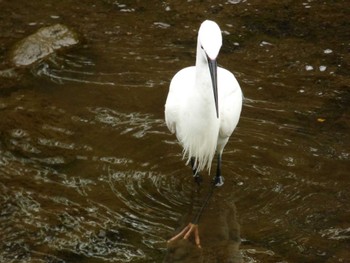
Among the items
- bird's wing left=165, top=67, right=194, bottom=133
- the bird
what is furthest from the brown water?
bird's wing left=165, top=67, right=194, bottom=133

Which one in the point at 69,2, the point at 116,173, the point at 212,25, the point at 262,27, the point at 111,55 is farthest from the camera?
the point at 69,2

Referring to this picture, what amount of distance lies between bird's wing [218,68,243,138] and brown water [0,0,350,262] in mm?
489

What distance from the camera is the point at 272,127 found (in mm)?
5922

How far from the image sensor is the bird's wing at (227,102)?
496cm

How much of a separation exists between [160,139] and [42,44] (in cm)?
183

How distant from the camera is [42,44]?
6977mm

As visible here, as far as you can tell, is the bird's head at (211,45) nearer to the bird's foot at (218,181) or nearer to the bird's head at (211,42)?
the bird's head at (211,42)

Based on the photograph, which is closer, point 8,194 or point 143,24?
point 8,194

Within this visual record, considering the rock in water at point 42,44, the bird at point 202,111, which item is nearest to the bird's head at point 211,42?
the bird at point 202,111

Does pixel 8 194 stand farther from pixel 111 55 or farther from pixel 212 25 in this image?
pixel 111 55

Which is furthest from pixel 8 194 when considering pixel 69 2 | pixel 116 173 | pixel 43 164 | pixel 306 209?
pixel 69 2

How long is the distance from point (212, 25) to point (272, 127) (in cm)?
177

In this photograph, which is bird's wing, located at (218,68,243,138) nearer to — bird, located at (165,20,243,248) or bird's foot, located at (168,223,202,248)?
bird, located at (165,20,243,248)

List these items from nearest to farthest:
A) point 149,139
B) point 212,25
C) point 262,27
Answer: point 212,25 → point 149,139 → point 262,27
